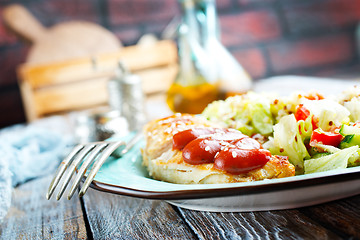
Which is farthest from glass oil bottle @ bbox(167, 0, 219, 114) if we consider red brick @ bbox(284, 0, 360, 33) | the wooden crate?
red brick @ bbox(284, 0, 360, 33)

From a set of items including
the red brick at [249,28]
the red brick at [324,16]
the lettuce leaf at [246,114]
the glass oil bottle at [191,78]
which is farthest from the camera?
the red brick at [324,16]

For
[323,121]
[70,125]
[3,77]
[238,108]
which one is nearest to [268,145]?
[323,121]

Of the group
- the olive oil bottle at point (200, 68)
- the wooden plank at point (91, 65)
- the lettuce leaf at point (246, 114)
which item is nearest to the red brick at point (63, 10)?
the wooden plank at point (91, 65)

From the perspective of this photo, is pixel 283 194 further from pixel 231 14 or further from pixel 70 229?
pixel 231 14

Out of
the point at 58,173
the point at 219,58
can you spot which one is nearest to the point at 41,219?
the point at 58,173

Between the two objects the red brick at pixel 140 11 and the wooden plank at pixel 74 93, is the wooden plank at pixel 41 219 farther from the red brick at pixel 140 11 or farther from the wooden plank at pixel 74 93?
the red brick at pixel 140 11
